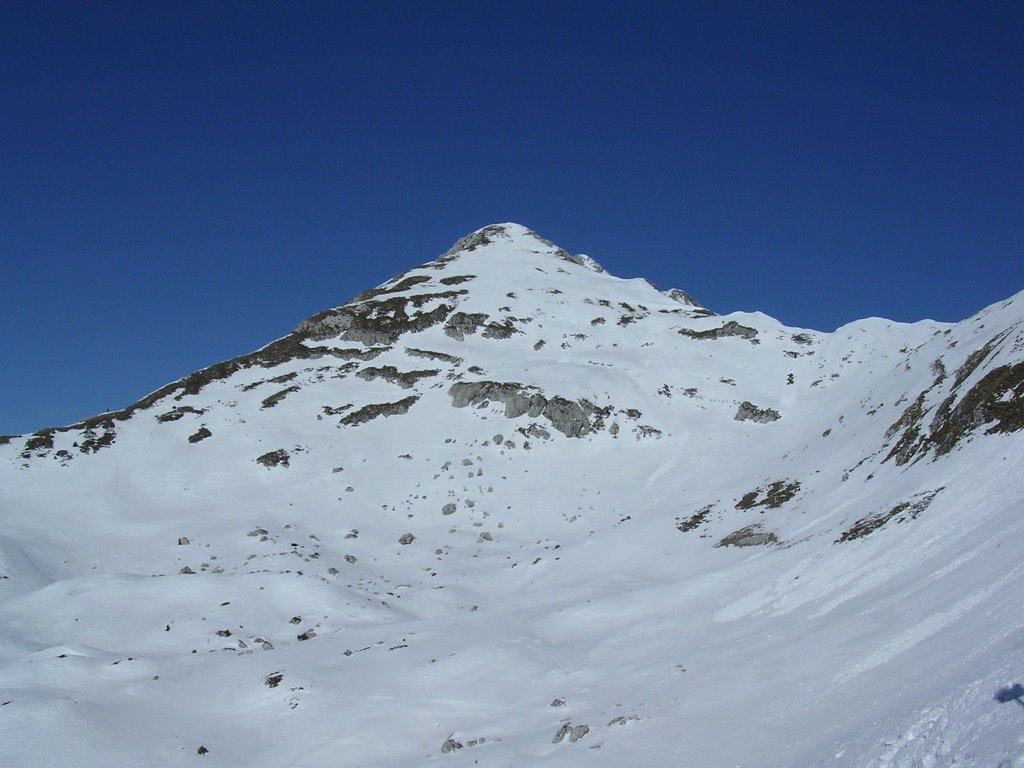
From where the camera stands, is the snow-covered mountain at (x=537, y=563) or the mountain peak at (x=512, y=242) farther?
the mountain peak at (x=512, y=242)

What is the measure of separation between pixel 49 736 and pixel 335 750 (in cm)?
749

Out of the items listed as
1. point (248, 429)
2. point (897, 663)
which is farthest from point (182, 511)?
point (897, 663)

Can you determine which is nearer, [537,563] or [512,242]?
[537,563]

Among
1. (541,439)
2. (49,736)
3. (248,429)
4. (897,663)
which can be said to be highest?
(248,429)

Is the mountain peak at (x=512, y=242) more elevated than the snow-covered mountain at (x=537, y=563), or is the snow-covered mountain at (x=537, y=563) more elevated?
the mountain peak at (x=512, y=242)

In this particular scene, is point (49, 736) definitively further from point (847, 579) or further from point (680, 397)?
point (680, 397)

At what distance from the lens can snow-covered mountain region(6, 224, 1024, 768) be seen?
49.0 ft

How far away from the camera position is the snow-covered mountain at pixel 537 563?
14.9 m

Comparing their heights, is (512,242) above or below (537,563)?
above

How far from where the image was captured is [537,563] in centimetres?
3603

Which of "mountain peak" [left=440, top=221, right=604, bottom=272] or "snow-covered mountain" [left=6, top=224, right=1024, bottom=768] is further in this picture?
"mountain peak" [left=440, top=221, right=604, bottom=272]

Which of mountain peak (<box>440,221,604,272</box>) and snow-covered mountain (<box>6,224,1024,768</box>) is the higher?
mountain peak (<box>440,221,604,272</box>)

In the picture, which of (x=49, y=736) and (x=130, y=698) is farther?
(x=130, y=698)

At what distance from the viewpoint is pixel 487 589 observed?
34031 mm
